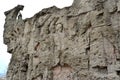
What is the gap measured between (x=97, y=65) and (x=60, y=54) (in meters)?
1.50

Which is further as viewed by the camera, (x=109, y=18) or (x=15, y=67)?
(x=15, y=67)

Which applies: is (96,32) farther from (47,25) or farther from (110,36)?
(47,25)

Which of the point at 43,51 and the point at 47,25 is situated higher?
the point at 47,25

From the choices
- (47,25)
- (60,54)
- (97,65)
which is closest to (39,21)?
(47,25)

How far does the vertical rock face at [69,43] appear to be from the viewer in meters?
8.70

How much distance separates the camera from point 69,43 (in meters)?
9.69

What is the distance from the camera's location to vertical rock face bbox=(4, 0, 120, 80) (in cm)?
870

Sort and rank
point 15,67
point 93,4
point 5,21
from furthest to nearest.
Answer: point 5,21 < point 15,67 < point 93,4

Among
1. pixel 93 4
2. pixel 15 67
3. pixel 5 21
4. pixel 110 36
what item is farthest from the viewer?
pixel 5 21

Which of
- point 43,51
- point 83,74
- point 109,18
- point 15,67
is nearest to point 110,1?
point 109,18

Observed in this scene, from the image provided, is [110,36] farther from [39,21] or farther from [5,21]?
[5,21]

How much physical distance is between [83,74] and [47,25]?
2318mm

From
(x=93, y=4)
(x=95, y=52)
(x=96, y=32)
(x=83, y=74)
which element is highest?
(x=93, y=4)

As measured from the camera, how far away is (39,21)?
1098cm
